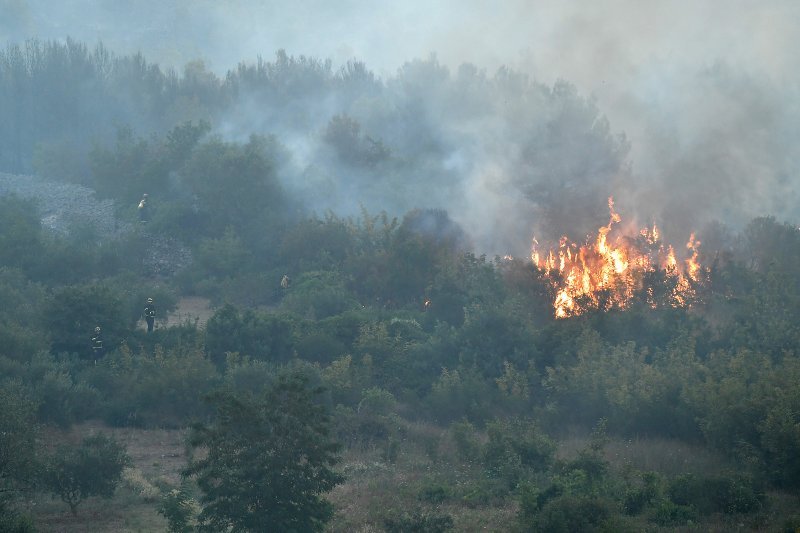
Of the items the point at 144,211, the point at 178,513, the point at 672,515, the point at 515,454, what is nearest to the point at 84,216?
the point at 144,211

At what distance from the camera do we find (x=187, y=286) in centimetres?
4825

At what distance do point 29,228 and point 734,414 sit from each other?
35538mm

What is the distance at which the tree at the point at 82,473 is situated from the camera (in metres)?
21.8

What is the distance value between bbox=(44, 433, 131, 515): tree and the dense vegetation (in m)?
0.06

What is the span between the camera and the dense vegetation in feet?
66.9

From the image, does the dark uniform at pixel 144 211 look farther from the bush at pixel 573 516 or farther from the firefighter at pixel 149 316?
the bush at pixel 573 516

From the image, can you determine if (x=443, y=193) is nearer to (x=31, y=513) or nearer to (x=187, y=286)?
(x=187, y=286)

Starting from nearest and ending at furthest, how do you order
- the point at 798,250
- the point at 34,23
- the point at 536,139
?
1. the point at 798,250
2. the point at 536,139
3. the point at 34,23

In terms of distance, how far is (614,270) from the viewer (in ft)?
133

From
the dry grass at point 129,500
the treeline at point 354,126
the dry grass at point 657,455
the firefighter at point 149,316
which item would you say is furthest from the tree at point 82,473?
the treeline at point 354,126

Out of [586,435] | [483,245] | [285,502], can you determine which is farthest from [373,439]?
[483,245]

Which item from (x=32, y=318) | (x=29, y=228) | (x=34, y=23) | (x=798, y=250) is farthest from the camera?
(x=34, y=23)

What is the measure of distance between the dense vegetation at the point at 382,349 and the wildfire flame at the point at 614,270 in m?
0.71

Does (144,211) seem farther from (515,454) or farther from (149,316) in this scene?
(515,454)
